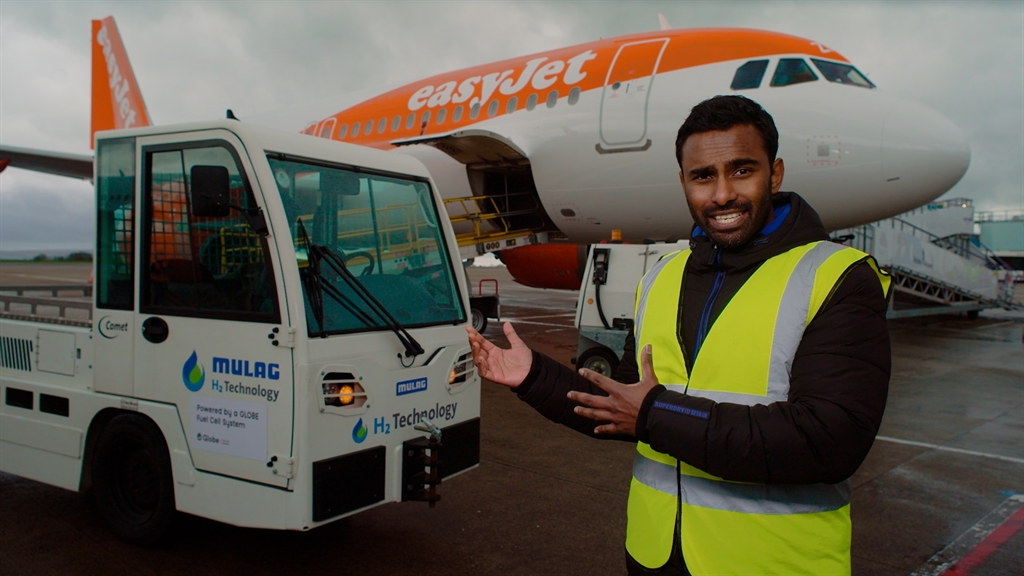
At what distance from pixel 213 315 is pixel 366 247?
87 cm

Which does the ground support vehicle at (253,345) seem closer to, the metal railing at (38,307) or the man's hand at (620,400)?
the metal railing at (38,307)

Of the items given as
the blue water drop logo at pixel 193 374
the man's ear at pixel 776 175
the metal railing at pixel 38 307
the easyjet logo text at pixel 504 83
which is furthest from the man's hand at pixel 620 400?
the easyjet logo text at pixel 504 83

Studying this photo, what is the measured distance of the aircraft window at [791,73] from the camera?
348 inches

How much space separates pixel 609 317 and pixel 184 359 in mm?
5183

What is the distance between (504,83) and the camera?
11336mm

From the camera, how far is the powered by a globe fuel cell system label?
130 inches

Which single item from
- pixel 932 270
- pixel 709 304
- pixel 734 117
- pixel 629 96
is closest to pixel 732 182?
pixel 734 117

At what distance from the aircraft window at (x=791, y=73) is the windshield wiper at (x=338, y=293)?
7214 mm

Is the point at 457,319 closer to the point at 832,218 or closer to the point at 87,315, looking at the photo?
the point at 87,315

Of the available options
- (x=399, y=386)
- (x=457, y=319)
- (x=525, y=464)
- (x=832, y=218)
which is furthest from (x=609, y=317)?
(x=399, y=386)

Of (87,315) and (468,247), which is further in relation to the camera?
(468,247)

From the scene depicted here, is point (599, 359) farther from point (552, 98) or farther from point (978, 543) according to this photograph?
point (552, 98)

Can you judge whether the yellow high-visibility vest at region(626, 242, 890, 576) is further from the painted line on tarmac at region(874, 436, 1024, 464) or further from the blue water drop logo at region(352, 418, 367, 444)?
the painted line on tarmac at region(874, 436, 1024, 464)

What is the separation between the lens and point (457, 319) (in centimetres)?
411
